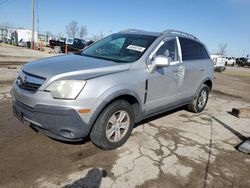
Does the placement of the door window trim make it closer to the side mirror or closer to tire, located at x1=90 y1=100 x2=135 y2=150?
the side mirror

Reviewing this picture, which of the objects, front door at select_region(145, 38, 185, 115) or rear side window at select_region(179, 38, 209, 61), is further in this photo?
rear side window at select_region(179, 38, 209, 61)

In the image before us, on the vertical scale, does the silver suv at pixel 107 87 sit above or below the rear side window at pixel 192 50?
below

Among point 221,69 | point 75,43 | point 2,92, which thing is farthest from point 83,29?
point 2,92

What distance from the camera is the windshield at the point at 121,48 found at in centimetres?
411

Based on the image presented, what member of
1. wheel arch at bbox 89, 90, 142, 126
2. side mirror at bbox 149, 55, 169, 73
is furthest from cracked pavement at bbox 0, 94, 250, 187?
side mirror at bbox 149, 55, 169, 73

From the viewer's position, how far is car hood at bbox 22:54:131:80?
3.21 metres

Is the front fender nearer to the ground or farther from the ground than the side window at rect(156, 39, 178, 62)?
nearer to the ground

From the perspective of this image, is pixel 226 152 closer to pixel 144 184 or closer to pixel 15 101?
pixel 144 184

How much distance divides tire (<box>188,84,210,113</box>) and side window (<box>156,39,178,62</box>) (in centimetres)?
155

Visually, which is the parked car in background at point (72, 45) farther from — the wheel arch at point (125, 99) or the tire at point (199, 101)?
the wheel arch at point (125, 99)

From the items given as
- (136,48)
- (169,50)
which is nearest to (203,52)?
(169,50)

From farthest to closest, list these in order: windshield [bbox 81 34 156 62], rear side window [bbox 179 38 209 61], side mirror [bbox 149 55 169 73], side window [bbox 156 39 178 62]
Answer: rear side window [bbox 179 38 209 61] < side window [bbox 156 39 178 62] < windshield [bbox 81 34 156 62] < side mirror [bbox 149 55 169 73]

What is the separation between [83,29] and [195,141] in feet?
318

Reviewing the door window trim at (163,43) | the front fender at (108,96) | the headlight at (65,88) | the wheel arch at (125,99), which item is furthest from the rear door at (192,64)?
→ the headlight at (65,88)
